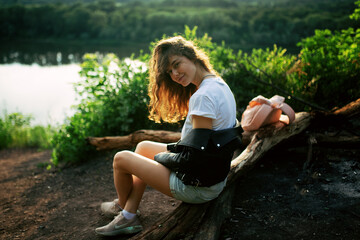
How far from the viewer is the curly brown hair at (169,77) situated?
222cm

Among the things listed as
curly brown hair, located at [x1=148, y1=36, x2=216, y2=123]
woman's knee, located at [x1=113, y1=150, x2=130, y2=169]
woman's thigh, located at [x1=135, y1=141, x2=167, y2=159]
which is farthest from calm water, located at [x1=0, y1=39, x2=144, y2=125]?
woman's knee, located at [x1=113, y1=150, x2=130, y2=169]

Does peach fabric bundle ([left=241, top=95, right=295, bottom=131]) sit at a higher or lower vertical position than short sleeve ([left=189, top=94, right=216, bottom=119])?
lower

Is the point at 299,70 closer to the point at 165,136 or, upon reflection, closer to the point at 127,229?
the point at 165,136

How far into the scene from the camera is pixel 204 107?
1.90 meters

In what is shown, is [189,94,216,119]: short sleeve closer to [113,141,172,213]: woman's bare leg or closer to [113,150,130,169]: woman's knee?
[113,141,172,213]: woman's bare leg

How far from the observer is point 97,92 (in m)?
4.81

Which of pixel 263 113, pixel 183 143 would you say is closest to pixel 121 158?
pixel 183 143

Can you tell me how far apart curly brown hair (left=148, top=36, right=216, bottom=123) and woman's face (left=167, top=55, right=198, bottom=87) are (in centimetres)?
3

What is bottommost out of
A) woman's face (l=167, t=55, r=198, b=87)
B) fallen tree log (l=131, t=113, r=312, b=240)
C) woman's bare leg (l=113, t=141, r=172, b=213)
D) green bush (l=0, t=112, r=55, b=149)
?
green bush (l=0, t=112, r=55, b=149)

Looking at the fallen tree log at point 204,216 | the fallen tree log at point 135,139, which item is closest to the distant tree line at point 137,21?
Answer: the fallen tree log at point 135,139

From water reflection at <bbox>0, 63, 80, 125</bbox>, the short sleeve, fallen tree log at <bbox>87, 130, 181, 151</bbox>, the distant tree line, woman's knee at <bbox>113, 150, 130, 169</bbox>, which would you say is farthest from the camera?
the distant tree line

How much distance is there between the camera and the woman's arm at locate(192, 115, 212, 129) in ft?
6.33

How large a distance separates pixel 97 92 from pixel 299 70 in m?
3.25

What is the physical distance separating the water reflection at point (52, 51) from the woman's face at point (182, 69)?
13.2 m
